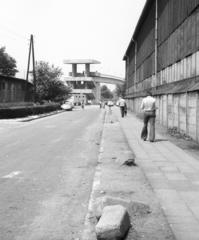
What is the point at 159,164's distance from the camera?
7867 mm

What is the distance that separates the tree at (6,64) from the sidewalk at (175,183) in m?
62.2

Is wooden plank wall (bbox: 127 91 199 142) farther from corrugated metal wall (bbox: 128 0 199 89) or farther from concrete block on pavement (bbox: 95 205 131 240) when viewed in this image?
concrete block on pavement (bbox: 95 205 131 240)

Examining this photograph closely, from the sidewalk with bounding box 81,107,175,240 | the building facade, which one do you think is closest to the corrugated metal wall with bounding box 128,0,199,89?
the sidewalk with bounding box 81,107,175,240

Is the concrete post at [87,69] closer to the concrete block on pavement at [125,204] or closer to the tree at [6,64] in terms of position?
the tree at [6,64]

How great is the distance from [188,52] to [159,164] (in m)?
8.17

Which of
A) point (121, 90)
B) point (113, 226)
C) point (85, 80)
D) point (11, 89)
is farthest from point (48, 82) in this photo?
point (85, 80)

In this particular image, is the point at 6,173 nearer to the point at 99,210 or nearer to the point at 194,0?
the point at 99,210

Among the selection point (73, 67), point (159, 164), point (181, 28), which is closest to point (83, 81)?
point (73, 67)

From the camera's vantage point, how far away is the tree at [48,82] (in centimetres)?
5028

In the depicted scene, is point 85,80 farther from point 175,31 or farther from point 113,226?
point 113,226

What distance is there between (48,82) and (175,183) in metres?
45.6

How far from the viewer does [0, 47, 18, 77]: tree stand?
6831 cm

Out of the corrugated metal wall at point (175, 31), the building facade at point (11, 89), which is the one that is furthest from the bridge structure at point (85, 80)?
the corrugated metal wall at point (175, 31)

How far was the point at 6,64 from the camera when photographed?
6881cm
